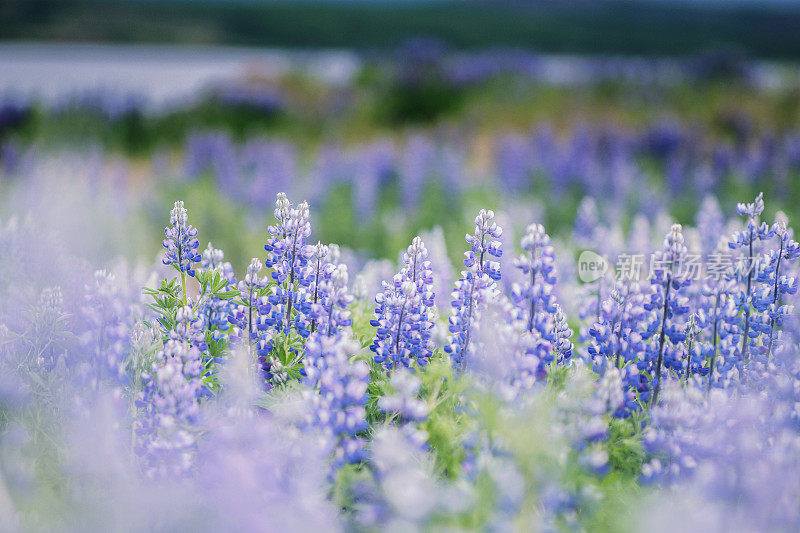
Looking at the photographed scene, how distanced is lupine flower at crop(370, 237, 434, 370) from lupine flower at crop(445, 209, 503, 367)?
73mm

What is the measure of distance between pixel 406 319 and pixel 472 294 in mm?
170

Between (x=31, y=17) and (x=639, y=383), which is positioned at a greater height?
(x=31, y=17)

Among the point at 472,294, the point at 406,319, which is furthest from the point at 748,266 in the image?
the point at 406,319

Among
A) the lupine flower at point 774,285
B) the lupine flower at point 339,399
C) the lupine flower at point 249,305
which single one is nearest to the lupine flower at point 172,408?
the lupine flower at point 249,305

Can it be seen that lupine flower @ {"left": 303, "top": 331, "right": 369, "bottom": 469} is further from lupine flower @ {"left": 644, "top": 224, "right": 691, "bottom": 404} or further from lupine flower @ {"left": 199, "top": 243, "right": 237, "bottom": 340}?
lupine flower @ {"left": 644, "top": 224, "right": 691, "bottom": 404}

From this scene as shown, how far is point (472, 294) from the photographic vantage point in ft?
5.88

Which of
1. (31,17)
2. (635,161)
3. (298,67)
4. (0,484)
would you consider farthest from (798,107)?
(31,17)

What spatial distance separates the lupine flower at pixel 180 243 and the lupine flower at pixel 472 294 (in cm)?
68

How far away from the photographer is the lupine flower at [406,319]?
1785mm

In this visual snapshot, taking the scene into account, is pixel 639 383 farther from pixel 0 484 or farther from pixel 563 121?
pixel 563 121

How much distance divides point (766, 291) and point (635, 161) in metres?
4.94

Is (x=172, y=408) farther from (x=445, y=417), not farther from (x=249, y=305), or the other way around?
(x=445, y=417)

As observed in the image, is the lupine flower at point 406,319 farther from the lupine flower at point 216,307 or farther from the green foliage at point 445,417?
the lupine flower at point 216,307

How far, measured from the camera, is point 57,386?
68.9 inches
